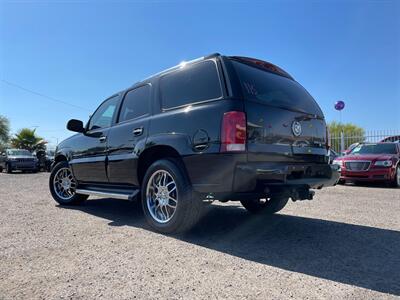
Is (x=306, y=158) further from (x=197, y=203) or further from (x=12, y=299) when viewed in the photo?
(x=12, y=299)

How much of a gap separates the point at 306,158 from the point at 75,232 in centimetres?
282

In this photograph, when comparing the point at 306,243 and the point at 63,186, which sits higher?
the point at 63,186

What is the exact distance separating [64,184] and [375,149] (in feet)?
A: 30.5

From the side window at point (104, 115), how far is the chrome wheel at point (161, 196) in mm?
1613

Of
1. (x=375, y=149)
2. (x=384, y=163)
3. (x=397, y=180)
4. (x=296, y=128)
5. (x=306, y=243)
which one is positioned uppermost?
(x=296, y=128)

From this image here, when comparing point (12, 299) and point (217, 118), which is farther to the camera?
point (217, 118)

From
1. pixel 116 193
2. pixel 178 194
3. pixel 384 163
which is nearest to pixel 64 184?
pixel 116 193

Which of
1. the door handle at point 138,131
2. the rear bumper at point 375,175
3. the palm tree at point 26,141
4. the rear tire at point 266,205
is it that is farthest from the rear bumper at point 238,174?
the palm tree at point 26,141

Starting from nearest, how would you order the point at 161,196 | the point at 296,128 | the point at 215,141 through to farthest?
the point at 215,141 < the point at 296,128 < the point at 161,196

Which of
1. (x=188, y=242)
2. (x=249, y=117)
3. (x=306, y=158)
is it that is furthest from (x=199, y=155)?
(x=306, y=158)

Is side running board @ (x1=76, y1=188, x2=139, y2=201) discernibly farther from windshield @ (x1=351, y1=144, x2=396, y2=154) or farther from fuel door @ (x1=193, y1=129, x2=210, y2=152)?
windshield @ (x1=351, y1=144, x2=396, y2=154)

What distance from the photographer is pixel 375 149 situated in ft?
34.5

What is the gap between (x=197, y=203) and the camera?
11.5ft

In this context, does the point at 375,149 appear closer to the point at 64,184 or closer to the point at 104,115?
the point at 104,115
